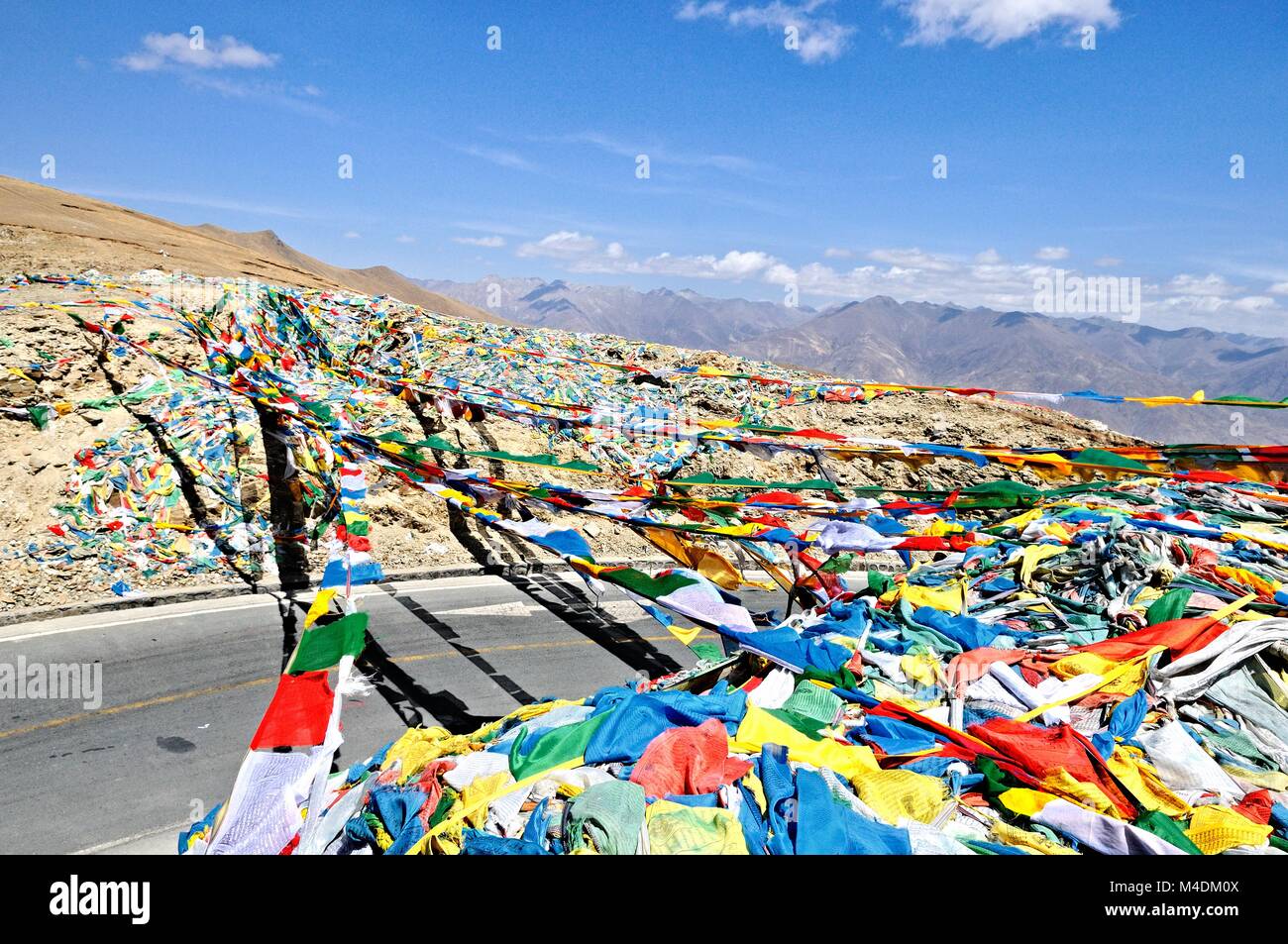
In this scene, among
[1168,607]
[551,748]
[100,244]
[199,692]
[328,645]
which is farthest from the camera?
[100,244]

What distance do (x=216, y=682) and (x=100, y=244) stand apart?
26.3 metres

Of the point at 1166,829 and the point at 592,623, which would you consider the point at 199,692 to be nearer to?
the point at 592,623

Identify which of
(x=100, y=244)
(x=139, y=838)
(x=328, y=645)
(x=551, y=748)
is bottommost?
(x=139, y=838)

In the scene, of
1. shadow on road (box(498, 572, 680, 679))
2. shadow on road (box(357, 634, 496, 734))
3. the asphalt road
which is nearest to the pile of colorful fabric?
shadow on road (box(357, 634, 496, 734))

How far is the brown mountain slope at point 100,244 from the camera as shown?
853 inches

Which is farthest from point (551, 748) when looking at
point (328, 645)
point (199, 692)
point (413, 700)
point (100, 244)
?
point (100, 244)

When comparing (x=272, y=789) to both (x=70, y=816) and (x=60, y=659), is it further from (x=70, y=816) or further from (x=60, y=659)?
(x=60, y=659)

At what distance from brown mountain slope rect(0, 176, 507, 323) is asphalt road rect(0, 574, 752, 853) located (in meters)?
14.6

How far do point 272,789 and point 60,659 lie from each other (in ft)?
24.9

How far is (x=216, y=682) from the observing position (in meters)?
8.94

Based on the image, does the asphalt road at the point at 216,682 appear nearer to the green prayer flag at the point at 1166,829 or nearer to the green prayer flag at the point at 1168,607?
the green prayer flag at the point at 1168,607
